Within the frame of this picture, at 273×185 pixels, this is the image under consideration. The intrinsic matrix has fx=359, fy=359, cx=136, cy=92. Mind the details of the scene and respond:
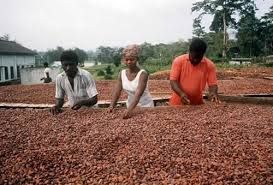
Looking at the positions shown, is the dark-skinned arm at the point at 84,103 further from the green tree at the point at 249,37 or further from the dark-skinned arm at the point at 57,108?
the green tree at the point at 249,37

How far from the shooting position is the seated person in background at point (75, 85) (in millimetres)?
3893

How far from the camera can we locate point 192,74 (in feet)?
14.1

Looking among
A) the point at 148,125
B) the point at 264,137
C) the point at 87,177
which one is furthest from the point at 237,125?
the point at 87,177

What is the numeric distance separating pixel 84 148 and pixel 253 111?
2262mm

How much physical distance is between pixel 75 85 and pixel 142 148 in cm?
155

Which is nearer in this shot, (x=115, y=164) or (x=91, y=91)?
(x=115, y=164)

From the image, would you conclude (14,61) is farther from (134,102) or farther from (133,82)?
(134,102)

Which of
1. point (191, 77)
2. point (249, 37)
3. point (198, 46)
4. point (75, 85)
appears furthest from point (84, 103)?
point (249, 37)

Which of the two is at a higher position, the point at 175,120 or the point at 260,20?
the point at 260,20

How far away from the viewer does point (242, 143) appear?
287 cm

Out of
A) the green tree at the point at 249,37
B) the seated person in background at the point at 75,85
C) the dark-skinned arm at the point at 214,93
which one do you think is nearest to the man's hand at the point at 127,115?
the seated person in background at the point at 75,85

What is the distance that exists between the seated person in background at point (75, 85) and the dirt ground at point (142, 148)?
0.52 feet

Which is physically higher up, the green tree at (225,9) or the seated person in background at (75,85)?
the green tree at (225,9)

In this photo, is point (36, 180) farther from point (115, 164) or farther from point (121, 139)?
point (121, 139)
